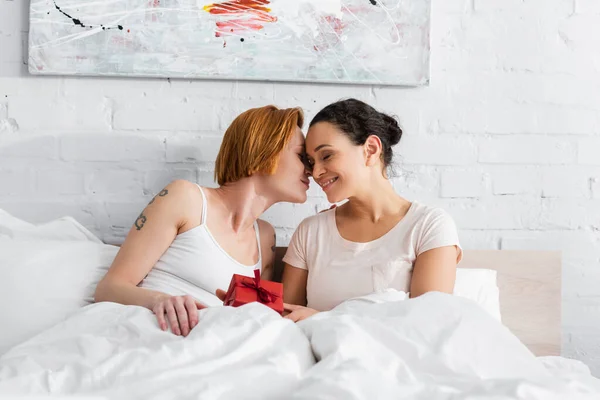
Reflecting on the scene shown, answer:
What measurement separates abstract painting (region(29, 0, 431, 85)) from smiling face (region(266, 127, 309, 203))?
27 centimetres

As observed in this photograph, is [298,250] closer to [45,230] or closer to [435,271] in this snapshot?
[435,271]

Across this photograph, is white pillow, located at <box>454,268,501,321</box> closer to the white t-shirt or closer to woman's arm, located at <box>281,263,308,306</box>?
the white t-shirt

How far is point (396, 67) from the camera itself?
1806 millimetres

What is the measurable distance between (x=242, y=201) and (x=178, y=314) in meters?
0.54

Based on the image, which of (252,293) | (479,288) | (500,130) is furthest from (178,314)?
(500,130)

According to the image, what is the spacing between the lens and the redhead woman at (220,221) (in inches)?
57.9

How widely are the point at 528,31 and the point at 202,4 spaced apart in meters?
0.96

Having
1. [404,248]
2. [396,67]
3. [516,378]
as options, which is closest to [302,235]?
[404,248]

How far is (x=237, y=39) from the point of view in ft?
5.83

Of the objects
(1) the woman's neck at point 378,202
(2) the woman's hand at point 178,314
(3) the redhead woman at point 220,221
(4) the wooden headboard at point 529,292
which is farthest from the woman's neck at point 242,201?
(4) the wooden headboard at point 529,292

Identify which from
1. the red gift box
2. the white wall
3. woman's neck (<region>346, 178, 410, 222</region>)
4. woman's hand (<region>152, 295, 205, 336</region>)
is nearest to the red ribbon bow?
the red gift box

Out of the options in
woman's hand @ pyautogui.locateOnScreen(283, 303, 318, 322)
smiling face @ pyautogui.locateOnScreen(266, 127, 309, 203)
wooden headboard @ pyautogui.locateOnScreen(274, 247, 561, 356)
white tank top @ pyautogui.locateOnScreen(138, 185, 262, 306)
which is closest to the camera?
woman's hand @ pyautogui.locateOnScreen(283, 303, 318, 322)

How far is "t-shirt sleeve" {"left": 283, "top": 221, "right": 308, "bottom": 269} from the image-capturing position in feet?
5.53

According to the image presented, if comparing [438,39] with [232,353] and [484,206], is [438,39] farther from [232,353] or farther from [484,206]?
[232,353]
